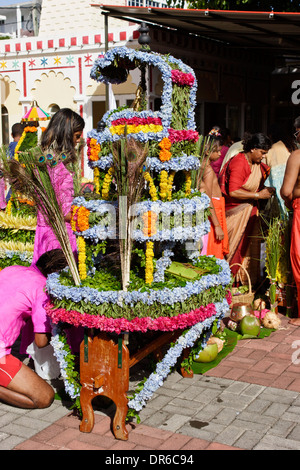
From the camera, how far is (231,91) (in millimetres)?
12195

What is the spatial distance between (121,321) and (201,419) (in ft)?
2.95

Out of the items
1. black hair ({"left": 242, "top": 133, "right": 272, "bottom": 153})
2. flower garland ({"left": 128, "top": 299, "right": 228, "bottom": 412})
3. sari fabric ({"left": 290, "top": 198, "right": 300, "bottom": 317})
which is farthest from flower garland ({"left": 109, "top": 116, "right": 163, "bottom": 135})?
black hair ({"left": 242, "top": 133, "right": 272, "bottom": 153})

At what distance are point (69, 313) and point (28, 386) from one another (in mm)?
702

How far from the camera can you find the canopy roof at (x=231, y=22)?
6.92 meters

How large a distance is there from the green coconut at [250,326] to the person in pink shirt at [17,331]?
6.45 feet

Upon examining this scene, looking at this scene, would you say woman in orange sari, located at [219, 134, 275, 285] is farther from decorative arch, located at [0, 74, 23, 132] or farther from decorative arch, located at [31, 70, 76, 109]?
decorative arch, located at [0, 74, 23, 132]

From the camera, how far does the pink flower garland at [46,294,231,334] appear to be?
311 centimetres

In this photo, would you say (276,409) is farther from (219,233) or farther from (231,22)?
(231,22)

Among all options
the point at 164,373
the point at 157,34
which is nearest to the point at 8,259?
the point at 164,373

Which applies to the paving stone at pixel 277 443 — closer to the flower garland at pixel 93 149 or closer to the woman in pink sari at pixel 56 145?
the woman in pink sari at pixel 56 145

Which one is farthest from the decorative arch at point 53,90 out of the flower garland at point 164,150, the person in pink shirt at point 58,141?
the flower garland at point 164,150

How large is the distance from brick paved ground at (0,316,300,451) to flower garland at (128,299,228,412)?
0.71ft

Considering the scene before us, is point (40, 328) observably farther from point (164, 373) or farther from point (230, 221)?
point (230, 221)
